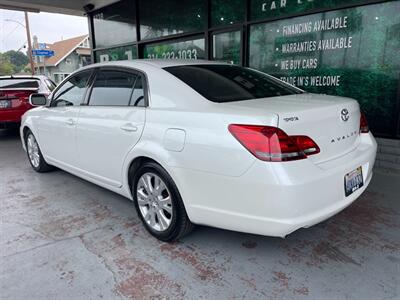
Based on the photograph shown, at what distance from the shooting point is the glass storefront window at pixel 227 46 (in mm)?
6242

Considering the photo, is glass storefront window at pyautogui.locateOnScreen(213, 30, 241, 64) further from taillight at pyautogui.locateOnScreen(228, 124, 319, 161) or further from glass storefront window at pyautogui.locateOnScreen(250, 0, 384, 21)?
taillight at pyautogui.locateOnScreen(228, 124, 319, 161)

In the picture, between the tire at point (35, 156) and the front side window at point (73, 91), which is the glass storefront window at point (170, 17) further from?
the tire at point (35, 156)

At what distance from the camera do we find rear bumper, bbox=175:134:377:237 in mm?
2025

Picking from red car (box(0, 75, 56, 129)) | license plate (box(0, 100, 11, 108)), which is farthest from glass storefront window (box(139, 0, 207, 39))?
license plate (box(0, 100, 11, 108))

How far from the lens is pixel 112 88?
3.30m

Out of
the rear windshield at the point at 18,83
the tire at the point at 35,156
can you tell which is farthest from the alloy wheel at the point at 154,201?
the rear windshield at the point at 18,83

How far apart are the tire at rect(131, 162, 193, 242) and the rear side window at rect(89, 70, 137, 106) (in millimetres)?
715

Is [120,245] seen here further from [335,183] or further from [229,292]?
[335,183]

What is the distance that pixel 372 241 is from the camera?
2.74m

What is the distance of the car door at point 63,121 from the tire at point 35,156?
1.13 ft

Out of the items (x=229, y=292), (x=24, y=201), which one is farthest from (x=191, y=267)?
(x=24, y=201)

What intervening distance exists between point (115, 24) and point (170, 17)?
2.58 meters

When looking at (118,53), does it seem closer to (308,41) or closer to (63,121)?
(308,41)

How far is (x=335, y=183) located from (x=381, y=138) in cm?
283
